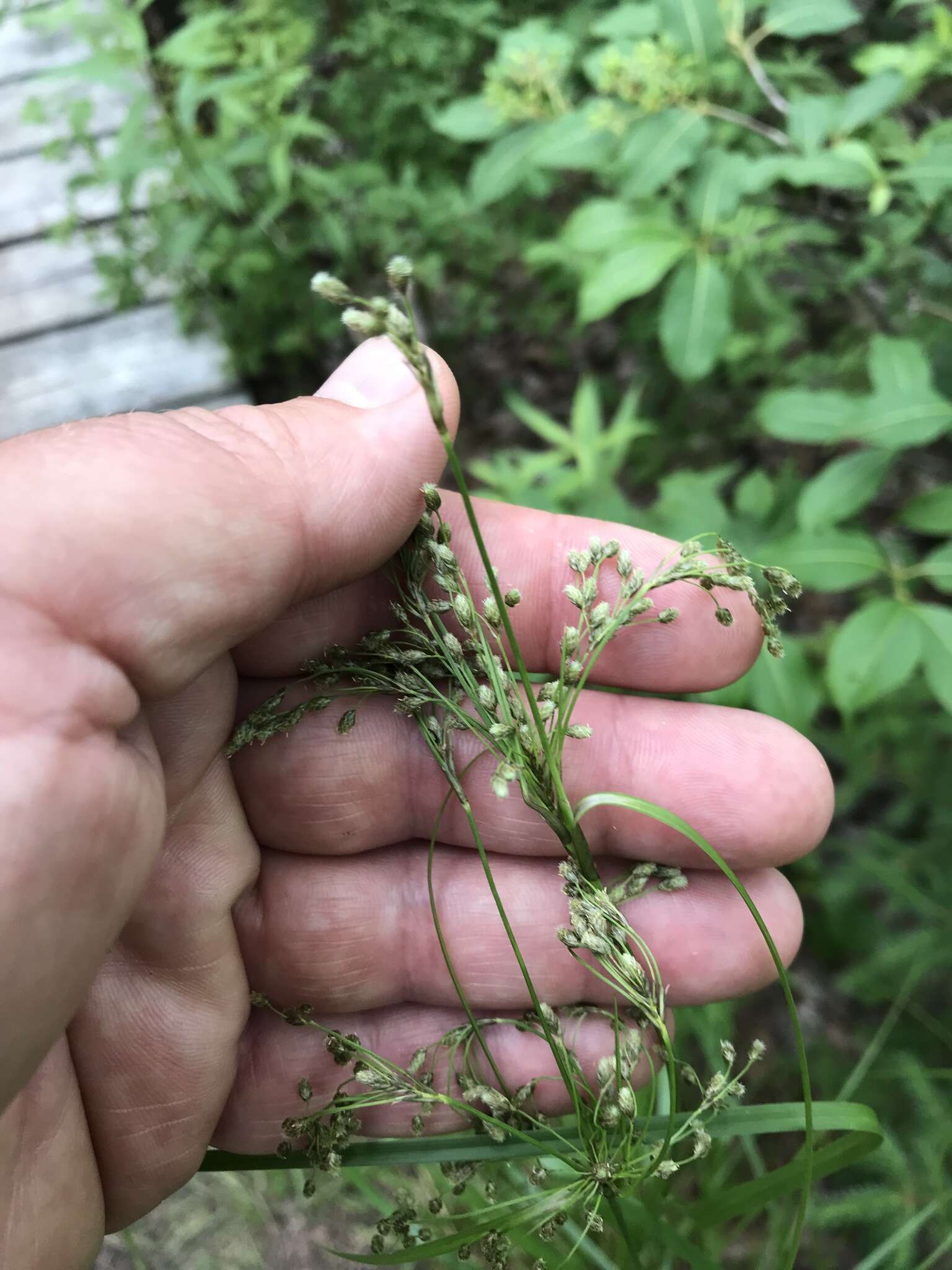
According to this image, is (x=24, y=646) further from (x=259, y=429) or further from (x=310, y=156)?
(x=310, y=156)

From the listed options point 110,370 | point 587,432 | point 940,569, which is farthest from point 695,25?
point 110,370

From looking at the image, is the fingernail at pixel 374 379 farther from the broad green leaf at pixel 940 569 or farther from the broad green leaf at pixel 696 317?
the broad green leaf at pixel 940 569

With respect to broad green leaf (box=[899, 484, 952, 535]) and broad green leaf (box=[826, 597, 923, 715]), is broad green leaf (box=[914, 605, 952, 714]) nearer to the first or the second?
broad green leaf (box=[826, 597, 923, 715])

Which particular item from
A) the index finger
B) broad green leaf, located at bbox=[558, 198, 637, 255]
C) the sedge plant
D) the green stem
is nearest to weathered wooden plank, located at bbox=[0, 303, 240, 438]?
broad green leaf, located at bbox=[558, 198, 637, 255]

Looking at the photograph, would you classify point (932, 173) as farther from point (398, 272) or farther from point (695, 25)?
point (398, 272)

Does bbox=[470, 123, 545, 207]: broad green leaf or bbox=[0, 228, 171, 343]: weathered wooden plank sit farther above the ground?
bbox=[470, 123, 545, 207]: broad green leaf
